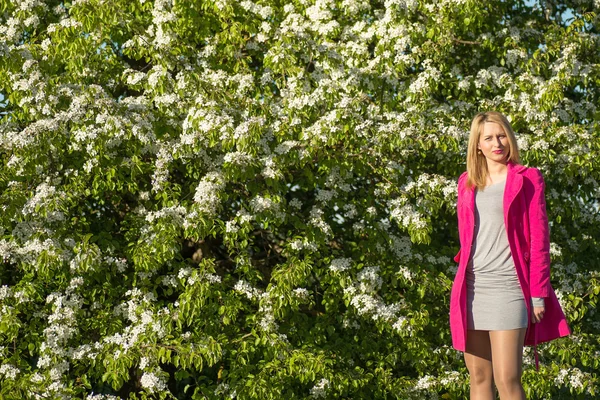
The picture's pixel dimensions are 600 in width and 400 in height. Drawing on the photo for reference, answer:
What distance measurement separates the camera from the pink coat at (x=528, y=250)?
3756mm

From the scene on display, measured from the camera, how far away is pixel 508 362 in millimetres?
3752

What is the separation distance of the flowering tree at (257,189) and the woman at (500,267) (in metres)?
2.30

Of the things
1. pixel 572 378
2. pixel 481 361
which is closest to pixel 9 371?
pixel 481 361

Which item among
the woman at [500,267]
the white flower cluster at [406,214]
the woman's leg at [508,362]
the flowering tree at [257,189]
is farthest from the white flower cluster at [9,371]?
the woman's leg at [508,362]

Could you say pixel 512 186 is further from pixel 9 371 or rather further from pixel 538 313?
pixel 9 371

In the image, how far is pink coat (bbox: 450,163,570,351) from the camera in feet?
12.3

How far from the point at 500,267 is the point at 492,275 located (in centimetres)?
5

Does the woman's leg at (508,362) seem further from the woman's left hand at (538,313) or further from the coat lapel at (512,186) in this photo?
the coat lapel at (512,186)

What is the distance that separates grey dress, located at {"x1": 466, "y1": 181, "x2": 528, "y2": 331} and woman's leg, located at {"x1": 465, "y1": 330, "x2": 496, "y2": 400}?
8 centimetres

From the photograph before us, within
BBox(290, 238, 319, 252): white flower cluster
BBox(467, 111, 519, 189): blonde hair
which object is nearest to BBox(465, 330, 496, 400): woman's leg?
BBox(467, 111, 519, 189): blonde hair

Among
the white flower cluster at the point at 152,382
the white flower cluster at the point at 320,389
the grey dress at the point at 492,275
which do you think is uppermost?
the grey dress at the point at 492,275

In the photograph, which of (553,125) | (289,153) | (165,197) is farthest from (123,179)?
(553,125)

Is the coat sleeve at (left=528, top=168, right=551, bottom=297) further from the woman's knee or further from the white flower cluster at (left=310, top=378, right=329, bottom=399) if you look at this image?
the white flower cluster at (left=310, top=378, right=329, bottom=399)

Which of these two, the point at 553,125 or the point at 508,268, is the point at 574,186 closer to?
the point at 553,125
